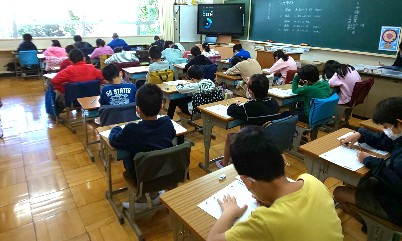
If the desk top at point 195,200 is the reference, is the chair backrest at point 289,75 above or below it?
above

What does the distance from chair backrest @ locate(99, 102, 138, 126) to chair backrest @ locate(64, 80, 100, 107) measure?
1.12 meters

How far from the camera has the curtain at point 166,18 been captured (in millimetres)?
9305

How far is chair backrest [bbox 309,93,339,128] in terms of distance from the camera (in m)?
3.21

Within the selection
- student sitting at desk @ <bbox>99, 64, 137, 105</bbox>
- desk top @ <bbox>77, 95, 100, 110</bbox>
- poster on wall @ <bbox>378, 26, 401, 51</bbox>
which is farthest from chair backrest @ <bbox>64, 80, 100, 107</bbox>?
poster on wall @ <bbox>378, 26, 401, 51</bbox>

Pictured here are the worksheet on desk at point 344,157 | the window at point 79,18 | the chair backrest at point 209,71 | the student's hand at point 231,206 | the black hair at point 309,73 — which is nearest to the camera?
the student's hand at point 231,206

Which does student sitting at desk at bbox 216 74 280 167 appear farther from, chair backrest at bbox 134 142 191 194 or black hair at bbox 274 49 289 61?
black hair at bbox 274 49 289 61

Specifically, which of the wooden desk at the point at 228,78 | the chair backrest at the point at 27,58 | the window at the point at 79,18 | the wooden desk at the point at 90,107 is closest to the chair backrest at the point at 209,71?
the wooden desk at the point at 228,78

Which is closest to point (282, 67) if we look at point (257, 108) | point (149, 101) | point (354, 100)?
point (354, 100)

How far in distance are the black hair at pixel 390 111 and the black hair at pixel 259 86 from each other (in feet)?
3.24

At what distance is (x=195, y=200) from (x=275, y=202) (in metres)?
0.55

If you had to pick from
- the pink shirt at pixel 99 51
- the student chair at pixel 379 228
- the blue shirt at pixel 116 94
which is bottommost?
the student chair at pixel 379 228

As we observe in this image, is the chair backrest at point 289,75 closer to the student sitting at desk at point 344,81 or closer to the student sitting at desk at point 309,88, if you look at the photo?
the student sitting at desk at point 344,81

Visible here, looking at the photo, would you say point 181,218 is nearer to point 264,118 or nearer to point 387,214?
point 387,214

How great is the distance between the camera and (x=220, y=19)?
8.95m
